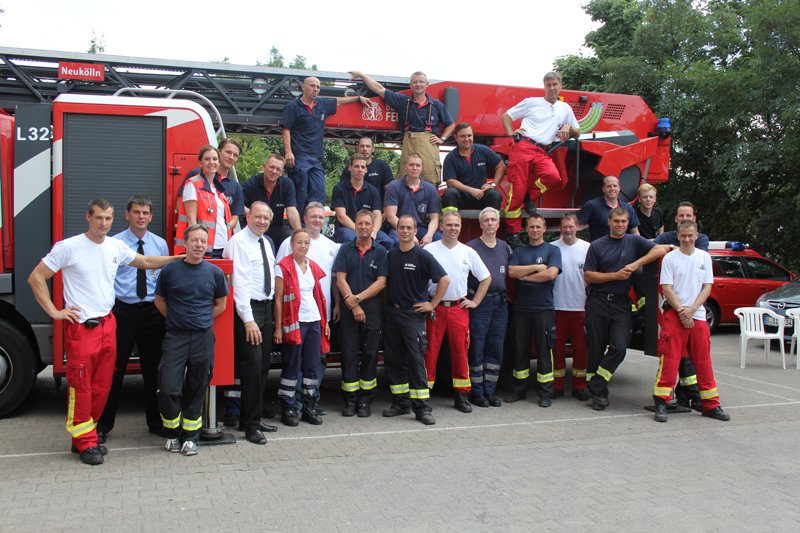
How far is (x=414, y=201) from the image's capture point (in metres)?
7.03

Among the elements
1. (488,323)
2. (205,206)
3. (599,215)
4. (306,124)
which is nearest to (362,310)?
(488,323)

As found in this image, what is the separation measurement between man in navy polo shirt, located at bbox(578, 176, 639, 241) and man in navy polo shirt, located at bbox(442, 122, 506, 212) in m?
1.09

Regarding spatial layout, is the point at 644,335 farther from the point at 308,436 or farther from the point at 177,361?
the point at 177,361

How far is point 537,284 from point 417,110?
256cm

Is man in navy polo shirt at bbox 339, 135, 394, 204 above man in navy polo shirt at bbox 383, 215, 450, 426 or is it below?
above

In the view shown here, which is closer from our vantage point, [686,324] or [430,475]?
[430,475]

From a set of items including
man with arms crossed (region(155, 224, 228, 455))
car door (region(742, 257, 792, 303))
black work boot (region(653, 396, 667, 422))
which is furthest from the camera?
car door (region(742, 257, 792, 303))

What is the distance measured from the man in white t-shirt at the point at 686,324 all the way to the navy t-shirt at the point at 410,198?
2.64 meters

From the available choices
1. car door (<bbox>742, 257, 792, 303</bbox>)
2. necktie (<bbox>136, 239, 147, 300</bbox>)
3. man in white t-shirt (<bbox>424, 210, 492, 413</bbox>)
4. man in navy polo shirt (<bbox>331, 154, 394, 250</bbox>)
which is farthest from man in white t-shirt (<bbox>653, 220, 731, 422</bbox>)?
car door (<bbox>742, 257, 792, 303</bbox>)

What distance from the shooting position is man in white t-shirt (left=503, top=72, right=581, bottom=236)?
291 inches

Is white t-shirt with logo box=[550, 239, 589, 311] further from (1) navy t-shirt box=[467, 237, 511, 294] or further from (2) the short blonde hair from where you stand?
(2) the short blonde hair

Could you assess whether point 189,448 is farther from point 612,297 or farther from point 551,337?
point 612,297

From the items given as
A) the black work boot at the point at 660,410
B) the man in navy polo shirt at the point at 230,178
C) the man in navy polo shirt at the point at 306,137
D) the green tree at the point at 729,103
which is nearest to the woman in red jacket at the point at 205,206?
the man in navy polo shirt at the point at 230,178

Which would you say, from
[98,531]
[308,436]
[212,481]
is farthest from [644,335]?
[98,531]
